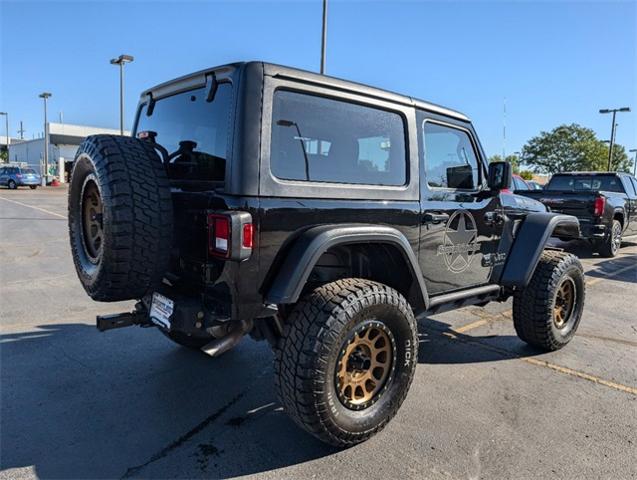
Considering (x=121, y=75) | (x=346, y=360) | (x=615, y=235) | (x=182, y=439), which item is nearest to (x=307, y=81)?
(x=346, y=360)

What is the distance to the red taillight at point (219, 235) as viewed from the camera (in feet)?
7.64

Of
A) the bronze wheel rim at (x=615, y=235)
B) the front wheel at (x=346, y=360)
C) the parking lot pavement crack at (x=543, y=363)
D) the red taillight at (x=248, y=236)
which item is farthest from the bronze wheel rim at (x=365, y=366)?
the bronze wheel rim at (x=615, y=235)

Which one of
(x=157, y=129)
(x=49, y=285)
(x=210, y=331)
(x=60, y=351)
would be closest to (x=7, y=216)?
(x=49, y=285)

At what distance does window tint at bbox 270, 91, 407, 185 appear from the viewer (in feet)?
8.50

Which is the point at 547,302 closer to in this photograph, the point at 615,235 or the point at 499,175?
the point at 499,175

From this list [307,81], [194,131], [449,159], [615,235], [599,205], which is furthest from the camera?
[615,235]

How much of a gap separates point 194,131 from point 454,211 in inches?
75.1

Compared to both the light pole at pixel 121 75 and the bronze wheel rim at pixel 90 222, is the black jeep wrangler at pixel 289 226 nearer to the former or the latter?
the bronze wheel rim at pixel 90 222

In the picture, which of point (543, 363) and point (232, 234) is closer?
point (232, 234)

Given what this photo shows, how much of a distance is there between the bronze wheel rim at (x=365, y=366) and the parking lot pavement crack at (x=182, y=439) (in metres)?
0.88

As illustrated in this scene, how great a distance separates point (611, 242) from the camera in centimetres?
980

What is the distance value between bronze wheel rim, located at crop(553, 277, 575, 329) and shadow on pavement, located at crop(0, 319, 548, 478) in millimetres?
447

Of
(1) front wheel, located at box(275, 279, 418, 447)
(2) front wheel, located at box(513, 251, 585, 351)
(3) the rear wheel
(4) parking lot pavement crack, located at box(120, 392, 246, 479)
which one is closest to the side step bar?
(2) front wheel, located at box(513, 251, 585, 351)

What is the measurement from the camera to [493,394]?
11.2ft
